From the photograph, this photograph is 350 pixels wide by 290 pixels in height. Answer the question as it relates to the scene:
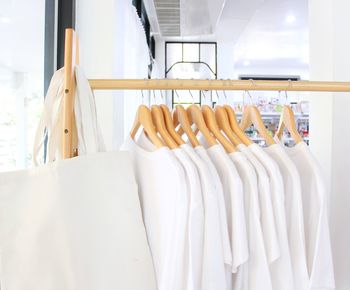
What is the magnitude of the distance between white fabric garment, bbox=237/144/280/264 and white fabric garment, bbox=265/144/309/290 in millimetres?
73

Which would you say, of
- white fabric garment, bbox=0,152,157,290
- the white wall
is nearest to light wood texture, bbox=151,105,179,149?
white fabric garment, bbox=0,152,157,290

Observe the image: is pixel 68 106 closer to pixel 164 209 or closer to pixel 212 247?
pixel 164 209

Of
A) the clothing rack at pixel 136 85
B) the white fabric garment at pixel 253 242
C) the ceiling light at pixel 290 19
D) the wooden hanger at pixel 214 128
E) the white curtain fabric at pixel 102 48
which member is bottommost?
Answer: the white fabric garment at pixel 253 242

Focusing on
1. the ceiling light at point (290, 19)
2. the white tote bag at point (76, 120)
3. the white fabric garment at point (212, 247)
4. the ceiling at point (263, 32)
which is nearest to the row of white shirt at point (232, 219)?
the white fabric garment at point (212, 247)

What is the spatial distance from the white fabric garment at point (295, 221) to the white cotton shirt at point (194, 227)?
0.85 feet

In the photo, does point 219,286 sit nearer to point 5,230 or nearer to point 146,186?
point 146,186

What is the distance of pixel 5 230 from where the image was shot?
0.73 meters

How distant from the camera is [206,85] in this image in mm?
979

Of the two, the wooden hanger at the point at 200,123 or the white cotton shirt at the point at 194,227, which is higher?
the wooden hanger at the point at 200,123

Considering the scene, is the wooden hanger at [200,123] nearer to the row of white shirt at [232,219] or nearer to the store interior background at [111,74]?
the row of white shirt at [232,219]

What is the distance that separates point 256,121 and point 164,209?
1.33 ft

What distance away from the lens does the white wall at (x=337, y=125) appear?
130cm

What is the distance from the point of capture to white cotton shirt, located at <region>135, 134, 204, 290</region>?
2.39ft

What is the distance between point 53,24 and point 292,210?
49.1 inches
